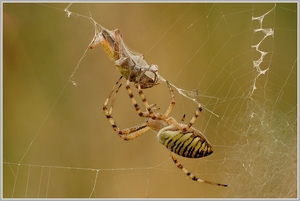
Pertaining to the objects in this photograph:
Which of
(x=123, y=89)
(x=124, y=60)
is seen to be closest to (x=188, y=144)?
(x=124, y=60)

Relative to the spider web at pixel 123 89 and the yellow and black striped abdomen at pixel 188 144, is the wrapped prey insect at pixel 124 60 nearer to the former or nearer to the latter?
the yellow and black striped abdomen at pixel 188 144

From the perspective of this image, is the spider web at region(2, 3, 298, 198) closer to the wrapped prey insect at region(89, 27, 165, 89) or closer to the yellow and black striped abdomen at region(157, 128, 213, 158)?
the yellow and black striped abdomen at region(157, 128, 213, 158)

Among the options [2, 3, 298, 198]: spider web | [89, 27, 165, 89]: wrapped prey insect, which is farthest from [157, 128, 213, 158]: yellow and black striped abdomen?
[2, 3, 298, 198]: spider web

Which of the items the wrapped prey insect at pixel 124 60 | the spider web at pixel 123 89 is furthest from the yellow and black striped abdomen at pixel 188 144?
the spider web at pixel 123 89

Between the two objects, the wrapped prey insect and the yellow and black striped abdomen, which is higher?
the wrapped prey insect

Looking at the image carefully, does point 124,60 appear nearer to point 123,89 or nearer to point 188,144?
point 188,144
